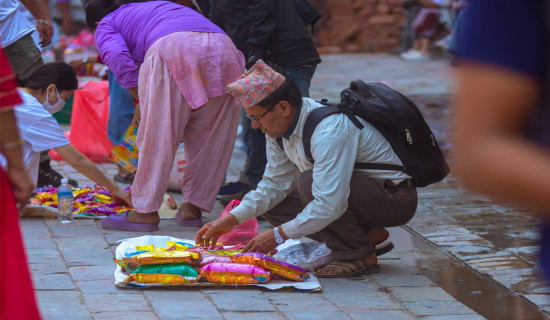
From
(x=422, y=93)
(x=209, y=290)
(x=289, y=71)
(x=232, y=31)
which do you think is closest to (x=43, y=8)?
(x=232, y=31)

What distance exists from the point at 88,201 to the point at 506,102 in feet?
15.0

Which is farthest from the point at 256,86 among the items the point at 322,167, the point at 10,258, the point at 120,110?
the point at 120,110

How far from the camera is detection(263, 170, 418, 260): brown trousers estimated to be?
3.91 metres

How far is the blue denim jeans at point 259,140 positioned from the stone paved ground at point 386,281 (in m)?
0.35

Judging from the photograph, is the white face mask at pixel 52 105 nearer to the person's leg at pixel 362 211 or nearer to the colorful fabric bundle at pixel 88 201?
the colorful fabric bundle at pixel 88 201

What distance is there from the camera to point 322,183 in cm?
373

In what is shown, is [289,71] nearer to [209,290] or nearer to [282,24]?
[282,24]

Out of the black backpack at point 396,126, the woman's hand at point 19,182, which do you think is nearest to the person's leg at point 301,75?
the black backpack at point 396,126

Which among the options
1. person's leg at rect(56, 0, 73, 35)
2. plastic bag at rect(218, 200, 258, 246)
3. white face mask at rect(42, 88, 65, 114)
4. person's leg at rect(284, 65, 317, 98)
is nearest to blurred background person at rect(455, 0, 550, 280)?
plastic bag at rect(218, 200, 258, 246)

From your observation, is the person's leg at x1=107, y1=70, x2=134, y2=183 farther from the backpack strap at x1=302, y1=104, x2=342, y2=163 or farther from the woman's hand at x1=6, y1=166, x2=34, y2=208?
the woman's hand at x1=6, y1=166, x2=34, y2=208

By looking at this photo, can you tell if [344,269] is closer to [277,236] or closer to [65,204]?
[277,236]

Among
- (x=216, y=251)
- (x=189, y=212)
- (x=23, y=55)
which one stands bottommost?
(x=189, y=212)

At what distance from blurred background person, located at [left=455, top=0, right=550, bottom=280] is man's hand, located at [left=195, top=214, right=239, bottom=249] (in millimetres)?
2788

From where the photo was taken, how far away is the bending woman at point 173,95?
4723mm
